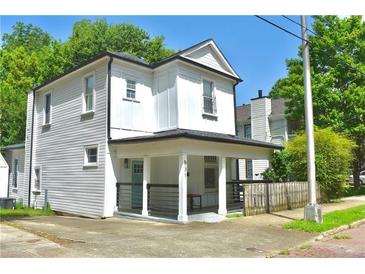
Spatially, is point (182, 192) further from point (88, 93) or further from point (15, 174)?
point (15, 174)

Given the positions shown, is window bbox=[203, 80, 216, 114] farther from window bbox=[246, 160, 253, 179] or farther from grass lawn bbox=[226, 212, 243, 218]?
window bbox=[246, 160, 253, 179]

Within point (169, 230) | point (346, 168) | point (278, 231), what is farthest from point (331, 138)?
point (169, 230)

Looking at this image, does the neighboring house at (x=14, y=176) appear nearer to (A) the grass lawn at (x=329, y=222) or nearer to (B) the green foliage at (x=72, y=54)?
(B) the green foliage at (x=72, y=54)

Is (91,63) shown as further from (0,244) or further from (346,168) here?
(346,168)

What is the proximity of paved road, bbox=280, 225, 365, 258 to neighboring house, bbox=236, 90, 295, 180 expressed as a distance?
2199cm

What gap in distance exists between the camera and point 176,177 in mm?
17609

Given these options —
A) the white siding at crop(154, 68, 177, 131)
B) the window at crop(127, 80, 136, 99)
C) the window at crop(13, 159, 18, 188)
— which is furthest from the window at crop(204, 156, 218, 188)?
the window at crop(13, 159, 18, 188)

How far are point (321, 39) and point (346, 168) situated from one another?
12.0 m

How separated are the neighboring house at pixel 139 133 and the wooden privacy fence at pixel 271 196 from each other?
0.99 meters

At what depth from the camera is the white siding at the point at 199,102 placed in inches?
671

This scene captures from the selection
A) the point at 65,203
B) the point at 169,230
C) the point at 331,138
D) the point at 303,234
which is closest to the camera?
the point at 303,234

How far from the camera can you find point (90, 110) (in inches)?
694

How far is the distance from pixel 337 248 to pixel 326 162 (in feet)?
37.5

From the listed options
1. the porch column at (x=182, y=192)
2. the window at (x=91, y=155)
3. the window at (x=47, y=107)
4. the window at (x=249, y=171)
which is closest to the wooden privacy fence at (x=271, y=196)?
the porch column at (x=182, y=192)
